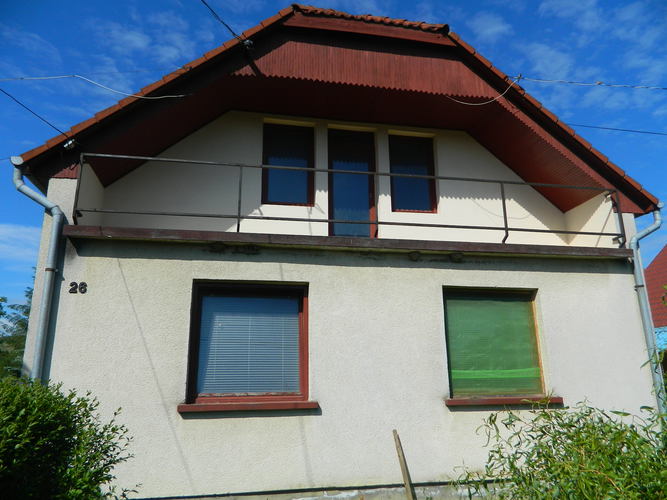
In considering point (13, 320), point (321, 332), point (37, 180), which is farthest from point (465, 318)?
point (13, 320)

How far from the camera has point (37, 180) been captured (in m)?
5.86

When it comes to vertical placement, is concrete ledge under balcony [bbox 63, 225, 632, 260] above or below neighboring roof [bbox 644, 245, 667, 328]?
below

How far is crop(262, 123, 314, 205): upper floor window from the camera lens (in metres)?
7.41

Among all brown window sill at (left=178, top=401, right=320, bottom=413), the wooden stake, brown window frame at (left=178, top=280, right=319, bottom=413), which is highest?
brown window frame at (left=178, top=280, right=319, bottom=413)

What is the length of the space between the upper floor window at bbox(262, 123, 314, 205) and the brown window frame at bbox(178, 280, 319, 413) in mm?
1764

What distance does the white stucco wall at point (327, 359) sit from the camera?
526 cm

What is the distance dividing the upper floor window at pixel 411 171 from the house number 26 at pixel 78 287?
4461mm

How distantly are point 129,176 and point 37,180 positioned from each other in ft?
4.31

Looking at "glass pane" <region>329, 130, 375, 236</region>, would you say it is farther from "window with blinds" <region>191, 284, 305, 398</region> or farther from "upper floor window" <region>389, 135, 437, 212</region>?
"window with blinds" <region>191, 284, 305, 398</region>

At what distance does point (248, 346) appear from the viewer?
19.1ft

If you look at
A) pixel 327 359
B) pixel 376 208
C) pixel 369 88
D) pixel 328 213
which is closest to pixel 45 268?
pixel 327 359

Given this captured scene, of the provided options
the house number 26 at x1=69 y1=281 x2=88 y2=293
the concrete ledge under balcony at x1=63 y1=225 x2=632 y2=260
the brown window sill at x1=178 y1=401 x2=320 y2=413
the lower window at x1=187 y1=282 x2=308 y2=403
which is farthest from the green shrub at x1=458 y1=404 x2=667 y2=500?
the house number 26 at x1=69 y1=281 x2=88 y2=293

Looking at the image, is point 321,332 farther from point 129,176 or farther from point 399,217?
point 129,176

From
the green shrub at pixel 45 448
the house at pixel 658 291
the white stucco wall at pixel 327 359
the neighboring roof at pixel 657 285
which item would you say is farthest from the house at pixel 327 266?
the neighboring roof at pixel 657 285
